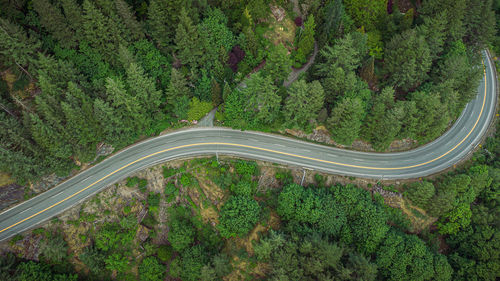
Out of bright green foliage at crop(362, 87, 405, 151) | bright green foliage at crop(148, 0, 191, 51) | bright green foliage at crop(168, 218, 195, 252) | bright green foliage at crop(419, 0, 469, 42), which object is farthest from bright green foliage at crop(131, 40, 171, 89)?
bright green foliage at crop(419, 0, 469, 42)

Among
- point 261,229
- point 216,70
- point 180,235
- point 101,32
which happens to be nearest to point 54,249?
point 180,235

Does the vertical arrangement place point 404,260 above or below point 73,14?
below

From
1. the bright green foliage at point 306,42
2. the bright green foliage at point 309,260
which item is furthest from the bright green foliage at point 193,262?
the bright green foliage at point 306,42

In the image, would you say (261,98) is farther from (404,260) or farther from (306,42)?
(404,260)

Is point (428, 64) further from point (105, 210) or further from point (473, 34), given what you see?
point (105, 210)

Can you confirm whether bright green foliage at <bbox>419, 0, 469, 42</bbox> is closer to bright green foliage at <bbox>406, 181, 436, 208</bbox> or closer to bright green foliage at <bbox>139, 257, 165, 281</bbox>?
bright green foliage at <bbox>406, 181, 436, 208</bbox>

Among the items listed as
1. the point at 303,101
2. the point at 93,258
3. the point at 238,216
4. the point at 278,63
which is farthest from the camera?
the point at 303,101
